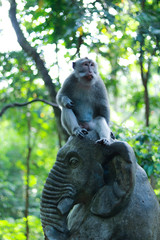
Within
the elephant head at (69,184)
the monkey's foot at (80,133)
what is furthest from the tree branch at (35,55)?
the elephant head at (69,184)

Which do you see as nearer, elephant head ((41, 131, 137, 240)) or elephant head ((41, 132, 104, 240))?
elephant head ((41, 131, 137, 240))

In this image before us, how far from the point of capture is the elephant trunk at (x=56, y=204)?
3.04m

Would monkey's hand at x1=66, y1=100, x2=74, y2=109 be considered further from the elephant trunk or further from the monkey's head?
the elephant trunk

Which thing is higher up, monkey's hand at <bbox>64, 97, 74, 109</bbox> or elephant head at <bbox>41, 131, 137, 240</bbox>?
monkey's hand at <bbox>64, 97, 74, 109</bbox>

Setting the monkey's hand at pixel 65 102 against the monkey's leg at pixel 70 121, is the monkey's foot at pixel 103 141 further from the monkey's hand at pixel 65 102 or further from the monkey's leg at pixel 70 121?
the monkey's hand at pixel 65 102

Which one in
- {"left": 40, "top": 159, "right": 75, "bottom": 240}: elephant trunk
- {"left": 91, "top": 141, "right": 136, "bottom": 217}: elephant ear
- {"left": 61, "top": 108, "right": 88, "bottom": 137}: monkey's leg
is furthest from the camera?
{"left": 61, "top": 108, "right": 88, "bottom": 137}: monkey's leg

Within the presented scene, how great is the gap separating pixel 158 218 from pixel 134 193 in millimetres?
406

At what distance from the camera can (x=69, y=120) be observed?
146 inches

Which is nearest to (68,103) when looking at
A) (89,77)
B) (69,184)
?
(89,77)

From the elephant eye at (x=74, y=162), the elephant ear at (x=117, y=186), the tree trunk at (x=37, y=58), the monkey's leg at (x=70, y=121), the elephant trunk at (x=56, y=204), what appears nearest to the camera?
the elephant ear at (x=117, y=186)

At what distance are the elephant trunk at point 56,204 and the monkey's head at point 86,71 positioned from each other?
1226 millimetres

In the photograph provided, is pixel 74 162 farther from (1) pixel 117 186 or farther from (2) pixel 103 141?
(1) pixel 117 186

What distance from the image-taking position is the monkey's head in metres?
3.89

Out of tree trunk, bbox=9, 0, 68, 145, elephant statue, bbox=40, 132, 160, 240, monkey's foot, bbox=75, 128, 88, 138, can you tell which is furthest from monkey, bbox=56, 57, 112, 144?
tree trunk, bbox=9, 0, 68, 145
